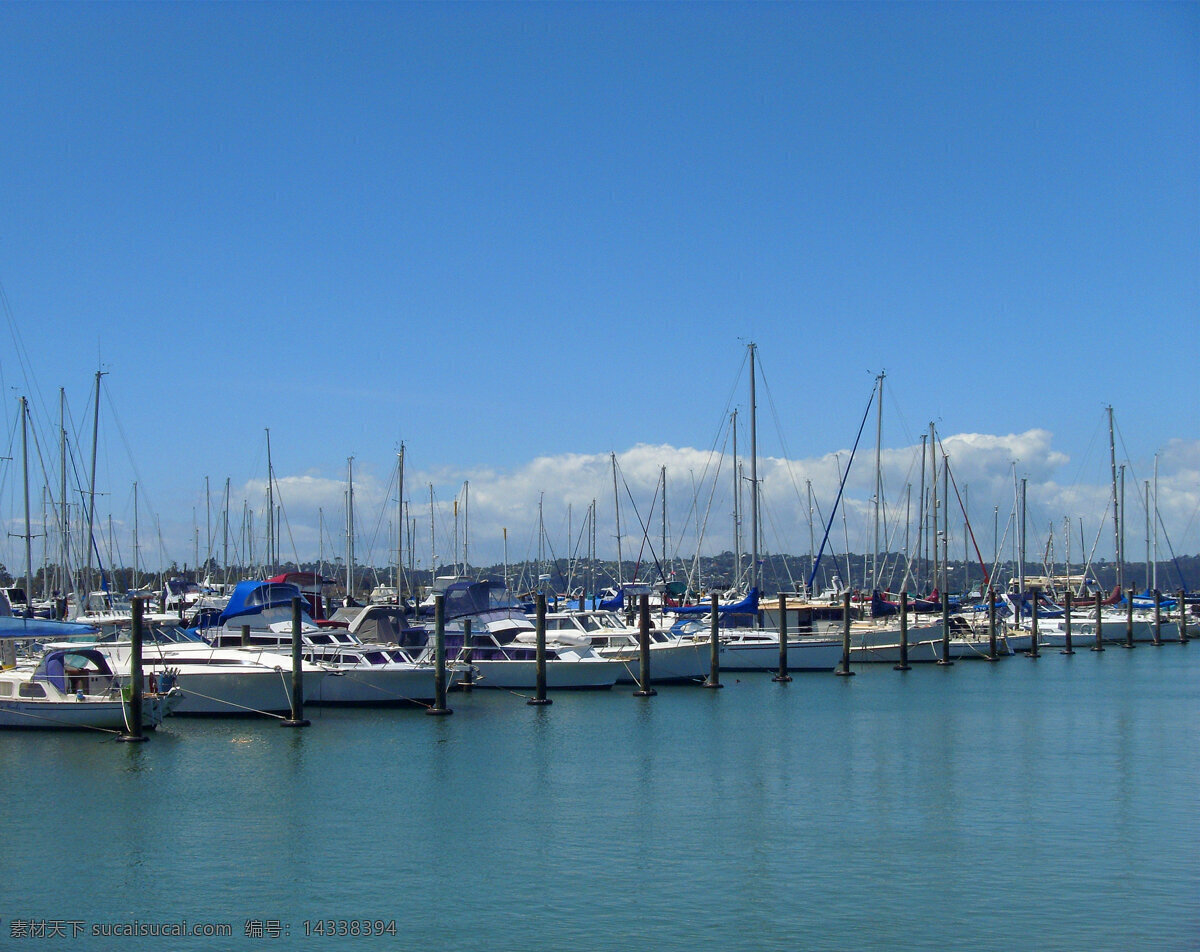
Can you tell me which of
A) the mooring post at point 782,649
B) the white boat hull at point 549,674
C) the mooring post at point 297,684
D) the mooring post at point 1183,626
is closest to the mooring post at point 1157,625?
the mooring post at point 1183,626

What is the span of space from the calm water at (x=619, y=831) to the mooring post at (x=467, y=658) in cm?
520

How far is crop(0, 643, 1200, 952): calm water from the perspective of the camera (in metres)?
21.5

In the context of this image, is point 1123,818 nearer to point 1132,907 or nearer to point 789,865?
point 1132,907

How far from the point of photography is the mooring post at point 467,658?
50594 mm

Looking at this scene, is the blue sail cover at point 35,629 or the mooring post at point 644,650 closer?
the blue sail cover at point 35,629

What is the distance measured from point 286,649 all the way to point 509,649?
394 inches

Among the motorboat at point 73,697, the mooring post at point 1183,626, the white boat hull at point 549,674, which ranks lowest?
the mooring post at point 1183,626

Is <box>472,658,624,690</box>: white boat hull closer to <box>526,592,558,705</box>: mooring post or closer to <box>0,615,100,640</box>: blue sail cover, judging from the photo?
<box>526,592,558,705</box>: mooring post

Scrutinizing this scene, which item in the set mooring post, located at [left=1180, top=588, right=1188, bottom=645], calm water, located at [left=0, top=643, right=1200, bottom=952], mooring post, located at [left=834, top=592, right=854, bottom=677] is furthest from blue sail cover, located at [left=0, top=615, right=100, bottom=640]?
mooring post, located at [left=1180, top=588, right=1188, bottom=645]

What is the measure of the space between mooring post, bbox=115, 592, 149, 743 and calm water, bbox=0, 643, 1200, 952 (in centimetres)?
51

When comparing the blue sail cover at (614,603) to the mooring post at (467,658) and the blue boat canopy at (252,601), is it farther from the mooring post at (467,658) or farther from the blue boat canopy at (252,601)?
the blue boat canopy at (252,601)

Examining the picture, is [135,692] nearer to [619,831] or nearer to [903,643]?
[619,831]

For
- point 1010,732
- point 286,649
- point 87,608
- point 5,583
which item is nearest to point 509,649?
point 286,649

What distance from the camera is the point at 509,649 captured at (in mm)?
53562
